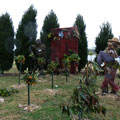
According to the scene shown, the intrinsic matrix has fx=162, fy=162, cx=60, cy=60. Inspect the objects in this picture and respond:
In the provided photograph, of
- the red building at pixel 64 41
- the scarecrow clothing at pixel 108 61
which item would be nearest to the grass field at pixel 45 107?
the scarecrow clothing at pixel 108 61

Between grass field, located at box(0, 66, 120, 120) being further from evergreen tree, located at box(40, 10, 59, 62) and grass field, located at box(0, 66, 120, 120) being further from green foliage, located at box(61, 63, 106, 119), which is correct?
evergreen tree, located at box(40, 10, 59, 62)

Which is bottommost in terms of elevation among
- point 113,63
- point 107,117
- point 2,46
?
point 107,117

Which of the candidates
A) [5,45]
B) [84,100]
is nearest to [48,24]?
[5,45]

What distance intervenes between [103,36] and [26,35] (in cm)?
486

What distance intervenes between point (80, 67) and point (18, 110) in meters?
7.26

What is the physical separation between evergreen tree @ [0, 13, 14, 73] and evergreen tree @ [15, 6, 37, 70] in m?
0.38

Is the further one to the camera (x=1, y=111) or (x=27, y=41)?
(x=27, y=41)

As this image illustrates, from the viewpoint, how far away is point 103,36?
10383 millimetres

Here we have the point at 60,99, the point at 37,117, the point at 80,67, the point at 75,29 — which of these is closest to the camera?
the point at 37,117

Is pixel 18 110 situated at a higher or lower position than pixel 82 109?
lower

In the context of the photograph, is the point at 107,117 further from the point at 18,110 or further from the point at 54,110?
the point at 18,110

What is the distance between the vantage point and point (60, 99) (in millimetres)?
4566

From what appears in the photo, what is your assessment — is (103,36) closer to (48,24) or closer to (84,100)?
(48,24)

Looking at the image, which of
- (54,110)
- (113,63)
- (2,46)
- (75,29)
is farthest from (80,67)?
(54,110)
